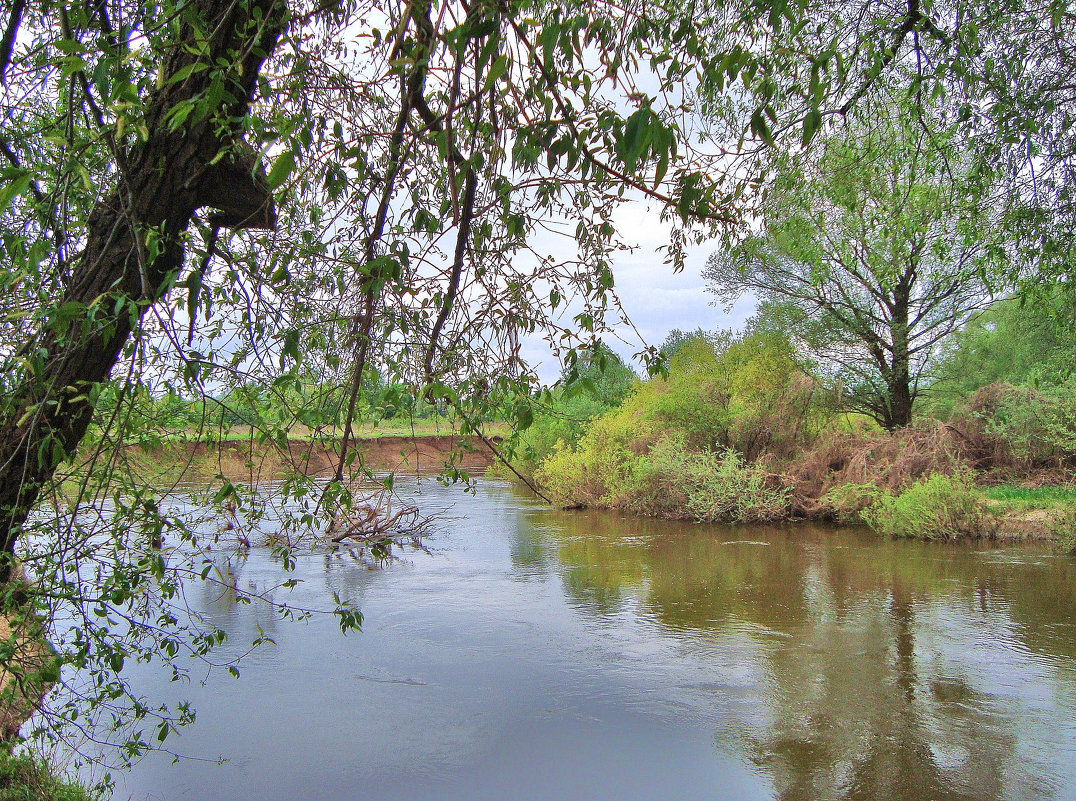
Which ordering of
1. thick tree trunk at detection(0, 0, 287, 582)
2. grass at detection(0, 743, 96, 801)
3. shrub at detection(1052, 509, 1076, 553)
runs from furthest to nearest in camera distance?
A: 1. shrub at detection(1052, 509, 1076, 553)
2. grass at detection(0, 743, 96, 801)
3. thick tree trunk at detection(0, 0, 287, 582)

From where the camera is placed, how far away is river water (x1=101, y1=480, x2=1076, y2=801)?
5.98 metres

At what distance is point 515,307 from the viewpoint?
8.96 feet

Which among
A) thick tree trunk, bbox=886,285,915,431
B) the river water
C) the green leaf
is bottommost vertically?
the river water

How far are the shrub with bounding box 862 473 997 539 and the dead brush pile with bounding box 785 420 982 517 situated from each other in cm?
57

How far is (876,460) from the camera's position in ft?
53.2

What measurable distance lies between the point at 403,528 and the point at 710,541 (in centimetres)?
579

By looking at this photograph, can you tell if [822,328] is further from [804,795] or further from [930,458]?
[804,795]

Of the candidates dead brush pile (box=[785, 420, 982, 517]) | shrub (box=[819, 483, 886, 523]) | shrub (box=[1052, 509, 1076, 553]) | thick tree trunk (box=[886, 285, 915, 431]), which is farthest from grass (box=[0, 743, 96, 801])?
thick tree trunk (box=[886, 285, 915, 431])

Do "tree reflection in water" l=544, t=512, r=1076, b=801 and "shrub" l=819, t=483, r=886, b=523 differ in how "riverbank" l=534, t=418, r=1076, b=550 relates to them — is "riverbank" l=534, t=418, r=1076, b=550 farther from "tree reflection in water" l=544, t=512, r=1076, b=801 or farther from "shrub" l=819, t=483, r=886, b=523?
"tree reflection in water" l=544, t=512, r=1076, b=801

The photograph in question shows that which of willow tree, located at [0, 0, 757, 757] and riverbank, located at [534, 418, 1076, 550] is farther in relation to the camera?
riverbank, located at [534, 418, 1076, 550]

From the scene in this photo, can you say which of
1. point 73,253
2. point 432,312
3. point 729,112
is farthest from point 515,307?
point 729,112

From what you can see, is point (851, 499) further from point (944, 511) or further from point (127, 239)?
point (127, 239)

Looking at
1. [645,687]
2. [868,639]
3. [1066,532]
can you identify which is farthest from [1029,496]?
[645,687]

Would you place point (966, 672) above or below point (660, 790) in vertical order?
above
